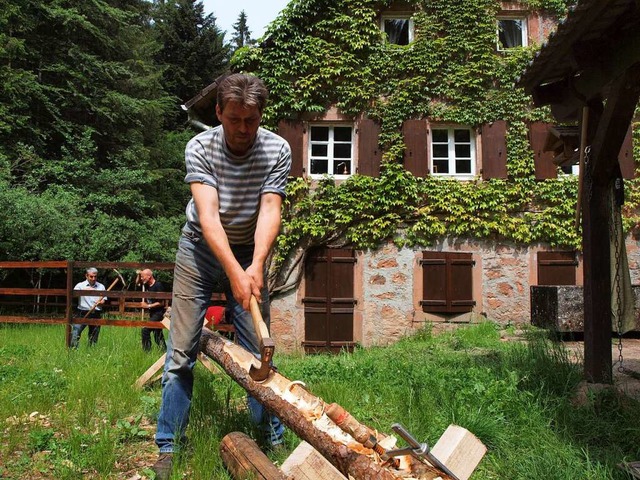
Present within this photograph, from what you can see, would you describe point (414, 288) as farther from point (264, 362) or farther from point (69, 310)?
point (264, 362)

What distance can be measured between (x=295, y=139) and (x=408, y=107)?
2.48 metres

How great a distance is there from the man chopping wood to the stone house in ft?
28.1

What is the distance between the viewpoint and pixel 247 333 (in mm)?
3203

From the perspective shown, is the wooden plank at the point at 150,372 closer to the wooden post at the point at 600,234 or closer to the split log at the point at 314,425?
the split log at the point at 314,425

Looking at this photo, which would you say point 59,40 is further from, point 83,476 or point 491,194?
point 83,476

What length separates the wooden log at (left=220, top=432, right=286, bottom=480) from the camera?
2354 mm

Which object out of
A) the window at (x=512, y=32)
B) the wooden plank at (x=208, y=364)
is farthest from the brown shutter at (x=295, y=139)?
the wooden plank at (x=208, y=364)

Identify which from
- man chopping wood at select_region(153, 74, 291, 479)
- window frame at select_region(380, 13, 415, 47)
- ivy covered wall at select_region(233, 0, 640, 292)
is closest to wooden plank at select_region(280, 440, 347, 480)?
man chopping wood at select_region(153, 74, 291, 479)

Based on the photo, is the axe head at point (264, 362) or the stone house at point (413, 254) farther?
the stone house at point (413, 254)

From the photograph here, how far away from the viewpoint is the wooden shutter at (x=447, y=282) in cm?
1150

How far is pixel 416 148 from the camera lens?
38.2 ft

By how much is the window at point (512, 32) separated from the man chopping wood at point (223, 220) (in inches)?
438

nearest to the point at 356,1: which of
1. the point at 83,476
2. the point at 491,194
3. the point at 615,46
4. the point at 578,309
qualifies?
the point at 491,194

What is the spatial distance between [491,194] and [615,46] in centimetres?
759
